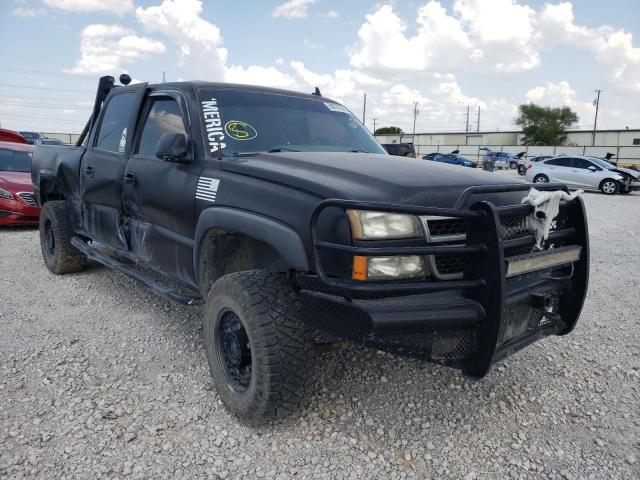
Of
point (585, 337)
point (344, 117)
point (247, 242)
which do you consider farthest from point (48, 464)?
point (585, 337)

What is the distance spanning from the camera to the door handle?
12.5 feet

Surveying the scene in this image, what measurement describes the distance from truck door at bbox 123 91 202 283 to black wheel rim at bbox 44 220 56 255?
218cm

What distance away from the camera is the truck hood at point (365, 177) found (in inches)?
95.0

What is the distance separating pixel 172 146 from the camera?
10.2ft

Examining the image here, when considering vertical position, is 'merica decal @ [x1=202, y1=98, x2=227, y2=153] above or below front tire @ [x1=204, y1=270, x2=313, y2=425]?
above

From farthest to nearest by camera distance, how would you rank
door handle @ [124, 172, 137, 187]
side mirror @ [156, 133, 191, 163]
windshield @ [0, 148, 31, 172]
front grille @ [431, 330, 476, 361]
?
windshield @ [0, 148, 31, 172], door handle @ [124, 172, 137, 187], side mirror @ [156, 133, 191, 163], front grille @ [431, 330, 476, 361]

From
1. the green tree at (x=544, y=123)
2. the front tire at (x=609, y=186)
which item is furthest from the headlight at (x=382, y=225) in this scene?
the green tree at (x=544, y=123)

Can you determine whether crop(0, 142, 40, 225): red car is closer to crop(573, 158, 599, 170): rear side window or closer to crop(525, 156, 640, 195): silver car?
crop(525, 156, 640, 195): silver car

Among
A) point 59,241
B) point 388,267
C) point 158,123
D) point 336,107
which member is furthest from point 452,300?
point 59,241

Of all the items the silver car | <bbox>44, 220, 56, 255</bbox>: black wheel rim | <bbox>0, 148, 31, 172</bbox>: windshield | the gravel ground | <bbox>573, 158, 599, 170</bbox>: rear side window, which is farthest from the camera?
<bbox>573, 158, 599, 170</bbox>: rear side window

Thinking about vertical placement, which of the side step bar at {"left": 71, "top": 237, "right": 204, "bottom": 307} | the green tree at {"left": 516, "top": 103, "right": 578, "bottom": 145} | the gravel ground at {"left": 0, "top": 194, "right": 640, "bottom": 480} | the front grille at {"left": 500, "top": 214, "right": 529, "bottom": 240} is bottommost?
the gravel ground at {"left": 0, "top": 194, "right": 640, "bottom": 480}

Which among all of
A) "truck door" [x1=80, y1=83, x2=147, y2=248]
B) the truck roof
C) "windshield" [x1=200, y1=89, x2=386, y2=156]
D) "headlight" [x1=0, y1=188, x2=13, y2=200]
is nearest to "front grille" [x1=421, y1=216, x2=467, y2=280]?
"windshield" [x1=200, y1=89, x2=386, y2=156]

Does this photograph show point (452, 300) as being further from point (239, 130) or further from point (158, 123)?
point (158, 123)

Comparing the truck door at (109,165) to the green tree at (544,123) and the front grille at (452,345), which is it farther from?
the green tree at (544,123)
